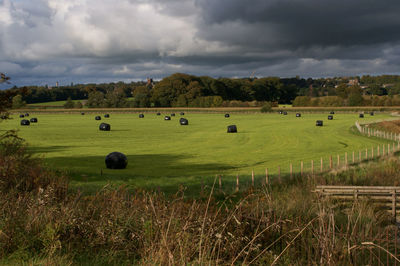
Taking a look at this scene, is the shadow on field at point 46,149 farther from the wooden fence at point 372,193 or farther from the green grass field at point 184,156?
the wooden fence at point 372,193

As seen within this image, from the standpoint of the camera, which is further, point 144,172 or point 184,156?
point 184,156

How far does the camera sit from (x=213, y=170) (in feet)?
98.4

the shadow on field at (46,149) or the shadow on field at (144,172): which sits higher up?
the shadow on field at (46,149)

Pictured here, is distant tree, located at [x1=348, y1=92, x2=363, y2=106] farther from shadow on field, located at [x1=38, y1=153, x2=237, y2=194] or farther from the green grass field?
shadow on field, located at [x1=38, y1=153, x2=237, y2=194]

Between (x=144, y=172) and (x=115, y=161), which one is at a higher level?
(x=115, y=161)

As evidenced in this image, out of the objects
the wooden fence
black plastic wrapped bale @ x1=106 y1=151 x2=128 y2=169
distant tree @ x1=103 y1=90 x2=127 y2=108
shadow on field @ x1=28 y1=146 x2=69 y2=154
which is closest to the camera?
the wooden fence

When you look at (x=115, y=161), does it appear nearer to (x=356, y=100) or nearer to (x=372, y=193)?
(x=372, y=193)

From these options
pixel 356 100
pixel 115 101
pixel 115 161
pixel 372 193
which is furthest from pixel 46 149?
pixel 115 101

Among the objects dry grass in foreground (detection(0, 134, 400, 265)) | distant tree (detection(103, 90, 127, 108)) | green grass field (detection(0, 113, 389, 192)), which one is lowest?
green grass field (detection(0, 113, 389, 192))

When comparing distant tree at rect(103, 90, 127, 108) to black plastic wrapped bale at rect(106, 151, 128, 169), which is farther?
distant tree at rect(103, 90, 127, 108)

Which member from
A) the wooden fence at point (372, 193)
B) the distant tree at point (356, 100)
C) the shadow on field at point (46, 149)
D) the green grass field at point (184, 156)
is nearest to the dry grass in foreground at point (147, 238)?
the wooden fence at point (372, 193)

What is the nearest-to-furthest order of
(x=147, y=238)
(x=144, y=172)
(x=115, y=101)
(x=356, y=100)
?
1. (x=147, y=238)
2. (x=144, y=172)
3. (x=356, y=100)
4. (x=115, y=101)

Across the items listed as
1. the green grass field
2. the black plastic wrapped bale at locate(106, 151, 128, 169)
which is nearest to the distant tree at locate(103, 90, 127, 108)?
the green grass field

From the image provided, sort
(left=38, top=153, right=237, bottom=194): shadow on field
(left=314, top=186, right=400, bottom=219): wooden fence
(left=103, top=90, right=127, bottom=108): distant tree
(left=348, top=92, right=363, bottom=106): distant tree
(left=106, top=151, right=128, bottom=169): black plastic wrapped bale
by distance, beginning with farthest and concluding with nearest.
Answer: (left=103, top=90, right=127, bottom=108): distant tree → (left=348, top=92, right=363, bottom=106): distant tree → (left=106, top=151, right=128, bottom=169): black plastic wrapped bale → (left=38, top=153, right=237, bottom=194): shadow on field → (left=314, top=186, right=400, bottom=219): wooden fence
